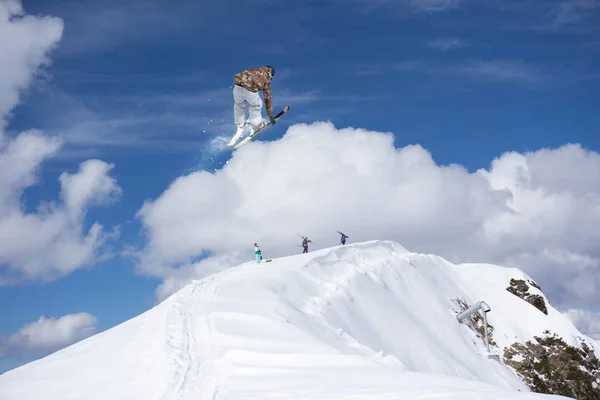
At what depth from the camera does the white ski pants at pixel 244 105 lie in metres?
17.8

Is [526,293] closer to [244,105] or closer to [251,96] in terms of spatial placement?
[244,105]

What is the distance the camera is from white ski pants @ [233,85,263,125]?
58.3 feet

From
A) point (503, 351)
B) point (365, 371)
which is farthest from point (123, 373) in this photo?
point (503, 351)

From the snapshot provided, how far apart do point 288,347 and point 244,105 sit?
840 cm

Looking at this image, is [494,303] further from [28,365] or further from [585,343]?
[28,365]

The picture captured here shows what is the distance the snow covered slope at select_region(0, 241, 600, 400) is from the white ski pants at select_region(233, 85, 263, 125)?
6.69 m

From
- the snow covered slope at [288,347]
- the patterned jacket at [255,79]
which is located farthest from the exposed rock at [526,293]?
the patterned jacket at [255,79]

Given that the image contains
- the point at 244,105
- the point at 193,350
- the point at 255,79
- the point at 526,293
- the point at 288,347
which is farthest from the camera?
the point at 526,293

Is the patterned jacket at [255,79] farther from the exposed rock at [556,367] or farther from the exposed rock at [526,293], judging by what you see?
the exposed rock at [526,293]

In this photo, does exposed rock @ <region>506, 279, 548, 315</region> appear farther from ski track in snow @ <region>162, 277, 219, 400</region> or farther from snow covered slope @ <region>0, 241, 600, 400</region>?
ski track in snow @ <region>162, 277, 219, 400</region>

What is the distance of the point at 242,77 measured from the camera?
675 inches

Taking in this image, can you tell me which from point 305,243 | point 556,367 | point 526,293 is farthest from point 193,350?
point 526,293

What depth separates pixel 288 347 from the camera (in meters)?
14.6

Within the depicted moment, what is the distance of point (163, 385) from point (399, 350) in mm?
18866
